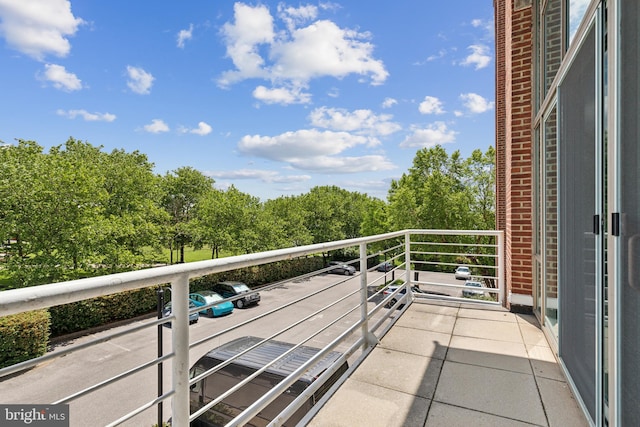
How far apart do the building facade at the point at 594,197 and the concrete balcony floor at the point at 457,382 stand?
Result: 186 mm

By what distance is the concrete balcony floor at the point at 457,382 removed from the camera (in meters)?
1.86

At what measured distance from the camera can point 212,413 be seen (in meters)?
3.46

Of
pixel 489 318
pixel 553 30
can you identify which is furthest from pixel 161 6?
pixel 489 318

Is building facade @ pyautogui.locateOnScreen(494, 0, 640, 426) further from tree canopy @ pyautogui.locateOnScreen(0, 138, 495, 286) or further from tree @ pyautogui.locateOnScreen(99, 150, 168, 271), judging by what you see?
tree @ pyautogui.locateOnScreen(99, 150, 168, 271)

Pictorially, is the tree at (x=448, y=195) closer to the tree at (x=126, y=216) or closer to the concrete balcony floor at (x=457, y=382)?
the tree at (x=126, y=216)

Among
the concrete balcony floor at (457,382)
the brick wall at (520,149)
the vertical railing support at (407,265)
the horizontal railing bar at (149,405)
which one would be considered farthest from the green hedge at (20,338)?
the brick wall at (520,149)

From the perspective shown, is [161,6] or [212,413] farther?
[161,6]

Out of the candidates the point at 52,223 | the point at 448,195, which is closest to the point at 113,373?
the point at 52,223

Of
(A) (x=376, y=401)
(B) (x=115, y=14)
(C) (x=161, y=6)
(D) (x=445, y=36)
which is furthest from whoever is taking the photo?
(B) (x=115, y=14)

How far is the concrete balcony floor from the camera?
1.86m

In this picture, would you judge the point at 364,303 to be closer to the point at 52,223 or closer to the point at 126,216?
the point at 52,223

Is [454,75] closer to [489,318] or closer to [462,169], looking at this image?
[462,169]

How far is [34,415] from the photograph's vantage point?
886 millimetres

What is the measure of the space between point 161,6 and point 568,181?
18.1 m
